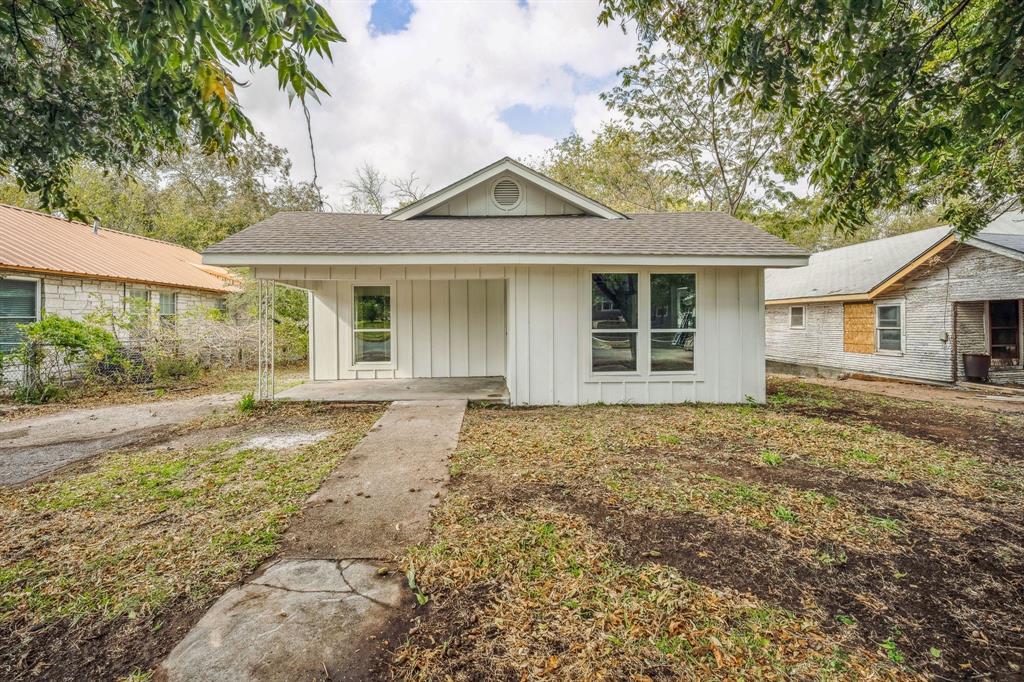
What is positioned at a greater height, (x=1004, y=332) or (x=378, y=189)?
(x=378, y=189)

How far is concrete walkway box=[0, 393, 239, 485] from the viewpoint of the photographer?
16.0 ft

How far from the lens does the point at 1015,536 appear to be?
3.14 m

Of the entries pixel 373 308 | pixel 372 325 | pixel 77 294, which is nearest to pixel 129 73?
pixel 373 308

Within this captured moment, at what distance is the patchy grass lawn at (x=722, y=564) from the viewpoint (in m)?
2.03

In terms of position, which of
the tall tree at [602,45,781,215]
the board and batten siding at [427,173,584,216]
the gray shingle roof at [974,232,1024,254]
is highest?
the tall tree at [602,45,781,215]

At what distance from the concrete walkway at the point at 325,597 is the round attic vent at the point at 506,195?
667cm

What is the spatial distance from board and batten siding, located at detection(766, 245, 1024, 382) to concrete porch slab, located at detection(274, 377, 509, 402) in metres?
11.2

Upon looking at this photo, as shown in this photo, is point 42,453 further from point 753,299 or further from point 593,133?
point 593,133

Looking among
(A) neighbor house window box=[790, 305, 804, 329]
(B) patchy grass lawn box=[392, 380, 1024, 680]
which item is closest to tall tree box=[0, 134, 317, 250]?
(A) neighbor house window box=[790, 305, 804, 329]

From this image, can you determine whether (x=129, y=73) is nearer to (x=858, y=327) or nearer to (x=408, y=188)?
(x=858, y=327)

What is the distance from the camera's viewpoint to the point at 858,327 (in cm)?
1335

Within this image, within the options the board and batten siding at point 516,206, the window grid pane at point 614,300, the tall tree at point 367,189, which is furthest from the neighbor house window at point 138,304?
the tall tree at point 367,189

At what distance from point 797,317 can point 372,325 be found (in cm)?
1502

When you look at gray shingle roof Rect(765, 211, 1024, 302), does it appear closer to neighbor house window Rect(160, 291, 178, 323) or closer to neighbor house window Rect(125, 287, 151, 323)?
neighbor house window Rect(125, 287, 151, 323)
